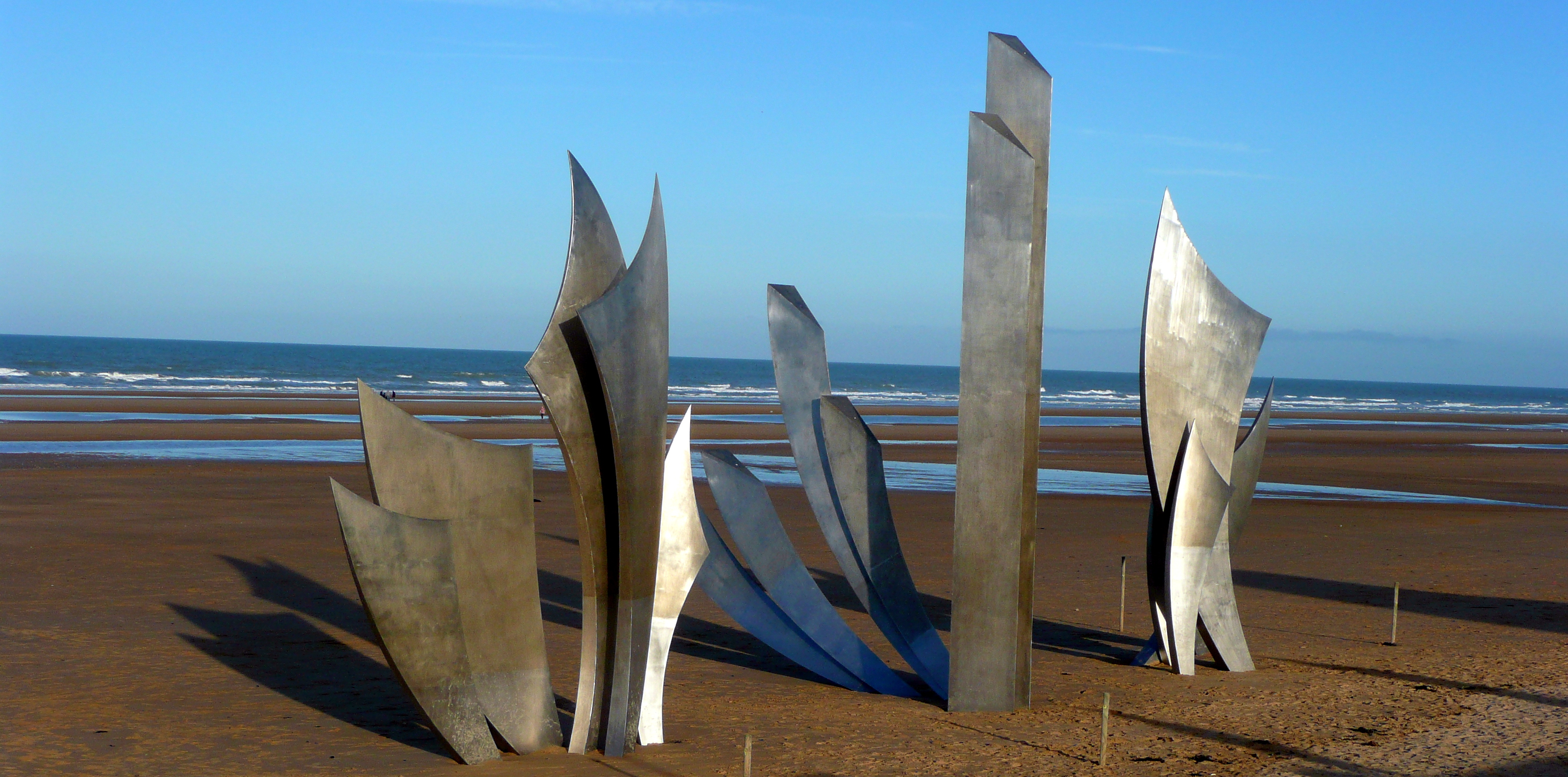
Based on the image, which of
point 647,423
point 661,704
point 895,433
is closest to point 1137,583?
point 661,704

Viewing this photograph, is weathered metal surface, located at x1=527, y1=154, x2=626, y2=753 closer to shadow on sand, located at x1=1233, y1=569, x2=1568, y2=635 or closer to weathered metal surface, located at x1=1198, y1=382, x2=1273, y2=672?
weathered metal surface, located at x1=1198, y1=382, x2=1273, y2=672

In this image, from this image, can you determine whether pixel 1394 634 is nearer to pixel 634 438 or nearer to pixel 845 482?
pixel 845 482

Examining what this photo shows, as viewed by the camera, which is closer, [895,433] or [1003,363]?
[1003,363]

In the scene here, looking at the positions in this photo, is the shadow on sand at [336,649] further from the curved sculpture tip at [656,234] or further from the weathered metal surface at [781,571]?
the curved sculpture tip at [656,234]

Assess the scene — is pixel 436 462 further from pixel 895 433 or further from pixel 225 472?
pixel 895 433

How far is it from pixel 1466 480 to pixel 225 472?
25.7 metres

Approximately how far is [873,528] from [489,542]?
2941 mm

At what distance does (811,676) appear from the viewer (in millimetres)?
9023

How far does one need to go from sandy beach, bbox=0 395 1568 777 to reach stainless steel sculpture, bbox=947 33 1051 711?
48 cm

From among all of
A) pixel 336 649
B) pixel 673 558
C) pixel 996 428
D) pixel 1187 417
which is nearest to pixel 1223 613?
pixel 1187 417

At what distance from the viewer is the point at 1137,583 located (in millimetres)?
13055

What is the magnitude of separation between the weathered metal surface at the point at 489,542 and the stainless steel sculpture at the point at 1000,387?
2.76 metres

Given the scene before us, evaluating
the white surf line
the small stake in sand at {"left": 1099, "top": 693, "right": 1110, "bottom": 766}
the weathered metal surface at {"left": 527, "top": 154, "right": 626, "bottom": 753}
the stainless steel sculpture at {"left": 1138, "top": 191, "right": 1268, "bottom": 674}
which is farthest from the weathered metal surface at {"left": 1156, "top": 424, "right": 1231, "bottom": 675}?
the white surf line

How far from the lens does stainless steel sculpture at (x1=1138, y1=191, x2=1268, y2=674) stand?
338 inches
